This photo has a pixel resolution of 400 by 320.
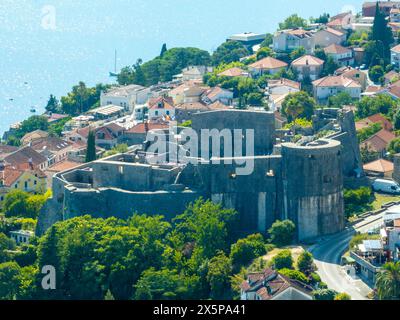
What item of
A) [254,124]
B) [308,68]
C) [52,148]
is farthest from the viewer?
[308,68]

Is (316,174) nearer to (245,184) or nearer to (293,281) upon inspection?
(245,184)

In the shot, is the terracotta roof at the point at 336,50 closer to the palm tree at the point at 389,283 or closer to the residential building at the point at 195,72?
the residential building at the point at 195,72

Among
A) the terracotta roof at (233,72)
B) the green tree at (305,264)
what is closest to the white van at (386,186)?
the green tree at (305,264)

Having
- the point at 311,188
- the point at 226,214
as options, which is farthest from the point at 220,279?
the point at 311,188

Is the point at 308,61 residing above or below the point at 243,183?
below

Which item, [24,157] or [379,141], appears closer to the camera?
[379,141]

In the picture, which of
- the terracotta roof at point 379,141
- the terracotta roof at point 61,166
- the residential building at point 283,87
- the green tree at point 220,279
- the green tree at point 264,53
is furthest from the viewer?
the green tree at point 264,53

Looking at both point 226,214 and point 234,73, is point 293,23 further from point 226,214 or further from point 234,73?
point 226,214

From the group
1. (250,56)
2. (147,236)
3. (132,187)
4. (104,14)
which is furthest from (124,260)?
(104,14)
